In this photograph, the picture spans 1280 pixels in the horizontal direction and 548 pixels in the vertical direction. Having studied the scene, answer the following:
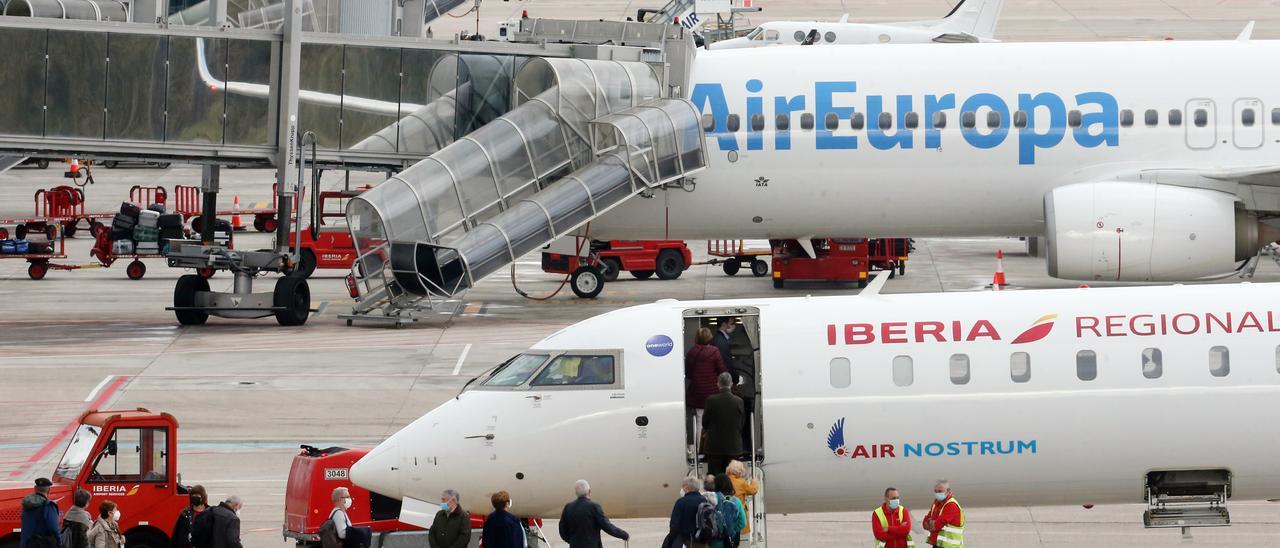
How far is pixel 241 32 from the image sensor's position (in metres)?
35.0

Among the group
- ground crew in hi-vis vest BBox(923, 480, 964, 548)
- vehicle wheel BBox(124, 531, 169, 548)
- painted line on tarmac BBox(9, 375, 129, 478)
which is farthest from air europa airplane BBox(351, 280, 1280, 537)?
painted line on tarmac BBox(9, 375, 129, 478)

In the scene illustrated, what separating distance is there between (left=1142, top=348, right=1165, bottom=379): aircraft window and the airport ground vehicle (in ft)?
33.4

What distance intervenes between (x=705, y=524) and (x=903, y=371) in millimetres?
3012

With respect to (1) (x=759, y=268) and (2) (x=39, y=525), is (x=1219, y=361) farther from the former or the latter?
(1) (x=759, y=268)

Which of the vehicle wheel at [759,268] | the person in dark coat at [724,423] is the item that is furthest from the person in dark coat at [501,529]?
the vehicle wheel at [759,268]

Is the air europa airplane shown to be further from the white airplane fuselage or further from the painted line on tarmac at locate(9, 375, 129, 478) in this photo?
the white airplane fuselage

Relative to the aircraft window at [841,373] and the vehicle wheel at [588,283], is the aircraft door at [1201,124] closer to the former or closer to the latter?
the vehicle wheel at [588,283]

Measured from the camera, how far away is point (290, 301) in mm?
34781

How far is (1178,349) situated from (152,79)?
74.7 feet

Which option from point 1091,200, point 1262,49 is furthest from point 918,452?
point 1262,49

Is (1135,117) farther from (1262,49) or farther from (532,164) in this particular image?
(532,164)

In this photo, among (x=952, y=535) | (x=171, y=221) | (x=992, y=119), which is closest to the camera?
(x=952, y=535)

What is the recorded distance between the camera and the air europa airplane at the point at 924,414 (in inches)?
727

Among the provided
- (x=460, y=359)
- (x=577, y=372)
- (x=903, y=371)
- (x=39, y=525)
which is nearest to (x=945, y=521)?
(x=903, y=371)
